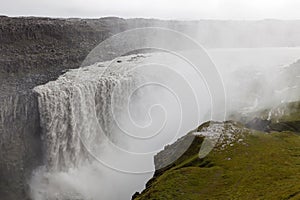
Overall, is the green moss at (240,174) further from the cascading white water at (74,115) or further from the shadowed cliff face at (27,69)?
the shadowed cliff face at (27,69)

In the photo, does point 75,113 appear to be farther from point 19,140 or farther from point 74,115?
point 19,140

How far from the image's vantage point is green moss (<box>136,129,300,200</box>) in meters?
23.1

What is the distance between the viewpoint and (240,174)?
26219 mm

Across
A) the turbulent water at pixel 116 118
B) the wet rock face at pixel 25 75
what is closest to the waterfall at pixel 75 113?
the turbulent water at pixel 116 118

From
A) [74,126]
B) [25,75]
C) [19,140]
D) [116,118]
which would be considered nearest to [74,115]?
[74,126]

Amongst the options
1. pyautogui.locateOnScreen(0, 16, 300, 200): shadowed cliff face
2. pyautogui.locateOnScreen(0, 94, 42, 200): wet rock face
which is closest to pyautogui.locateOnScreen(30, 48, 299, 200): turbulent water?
pyautogui.locateOnScreen(0, 94, 42, 200): wet rock face

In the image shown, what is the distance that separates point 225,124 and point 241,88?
3634cm

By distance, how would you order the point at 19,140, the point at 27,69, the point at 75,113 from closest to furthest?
the point at 19,140 < the point at 75,113 < the point at 27,69

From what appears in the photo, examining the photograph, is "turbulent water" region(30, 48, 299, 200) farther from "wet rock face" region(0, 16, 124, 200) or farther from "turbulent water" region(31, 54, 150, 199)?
"wet rock face" region(0, 16, 124, 200)

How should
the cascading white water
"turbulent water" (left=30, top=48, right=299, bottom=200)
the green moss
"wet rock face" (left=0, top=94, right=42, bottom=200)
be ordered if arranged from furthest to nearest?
the cascading white water, "turbulent water" (left=30, top=48, right=299, bottom=200), "wet rock face" (left=0, top=94, right=42, bottom=200), the green moss

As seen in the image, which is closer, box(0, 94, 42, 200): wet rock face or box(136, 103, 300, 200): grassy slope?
box(136, 103, 300, 200): grassy slope

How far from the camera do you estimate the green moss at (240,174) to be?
23094mm

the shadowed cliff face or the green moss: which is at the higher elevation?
the shadowed cliff face

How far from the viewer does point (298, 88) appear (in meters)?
59.8
